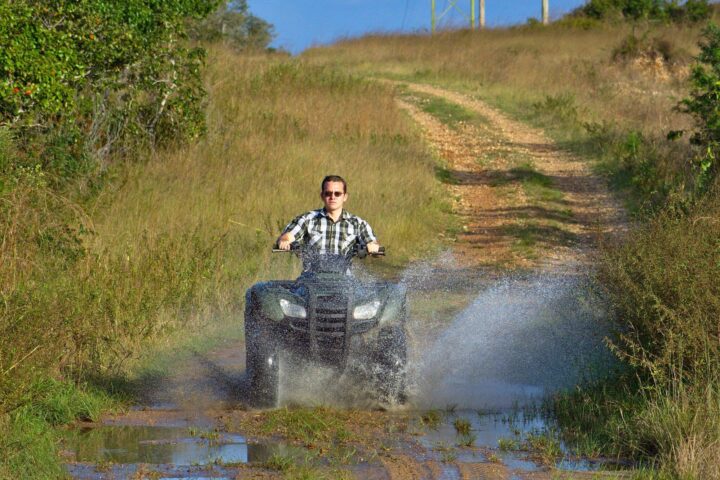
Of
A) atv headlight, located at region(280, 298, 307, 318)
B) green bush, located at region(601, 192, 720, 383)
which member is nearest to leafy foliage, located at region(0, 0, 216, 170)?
atv headlight, located at region(280, 298, 307, 318)

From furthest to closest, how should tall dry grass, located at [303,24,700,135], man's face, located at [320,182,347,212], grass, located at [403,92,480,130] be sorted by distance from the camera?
tall dry grass, located at [303,24,700,135], grass, located at [403,92,480,130], man's face, located at [320,182,347,212]

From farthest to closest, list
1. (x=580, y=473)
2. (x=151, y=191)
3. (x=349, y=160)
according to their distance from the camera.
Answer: (x=349, y=160)
(x=151, y=191)
(x=580, y=473)

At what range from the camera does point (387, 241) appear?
15.5 m

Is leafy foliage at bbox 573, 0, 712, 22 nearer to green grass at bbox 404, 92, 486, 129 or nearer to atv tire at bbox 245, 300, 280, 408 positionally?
green grass at bbox 404, 92, 486, 129

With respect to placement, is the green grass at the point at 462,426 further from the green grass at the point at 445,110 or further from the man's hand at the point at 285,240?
the green grass at the point at 445,110

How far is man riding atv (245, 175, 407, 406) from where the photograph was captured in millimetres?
7453

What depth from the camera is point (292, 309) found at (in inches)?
296

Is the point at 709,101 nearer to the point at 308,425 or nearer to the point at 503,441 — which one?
the point at 503,441

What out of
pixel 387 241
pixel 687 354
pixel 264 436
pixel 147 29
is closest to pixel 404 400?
pixel 264 436

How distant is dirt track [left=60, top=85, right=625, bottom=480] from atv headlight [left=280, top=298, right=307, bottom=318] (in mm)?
704

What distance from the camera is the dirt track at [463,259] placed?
6.46 m

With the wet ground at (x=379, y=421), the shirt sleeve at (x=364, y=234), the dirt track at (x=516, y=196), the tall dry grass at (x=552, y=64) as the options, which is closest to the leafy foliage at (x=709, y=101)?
the dirt track at (x=516, y=196)

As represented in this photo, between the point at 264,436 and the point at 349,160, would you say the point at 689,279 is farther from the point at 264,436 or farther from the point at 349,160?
the point at 349,160

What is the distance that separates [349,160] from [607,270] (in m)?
11.1
